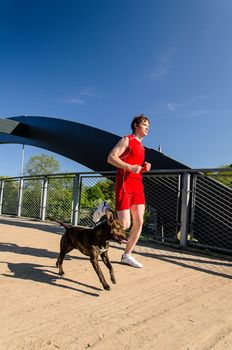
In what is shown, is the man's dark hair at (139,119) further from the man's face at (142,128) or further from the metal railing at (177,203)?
the metal railing at (177,203)

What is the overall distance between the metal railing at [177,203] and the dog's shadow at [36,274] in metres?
0.77

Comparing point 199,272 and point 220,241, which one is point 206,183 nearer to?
point 220,241

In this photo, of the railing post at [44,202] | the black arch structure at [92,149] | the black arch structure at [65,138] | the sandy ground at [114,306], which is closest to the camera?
the sandy ground at [114,306]

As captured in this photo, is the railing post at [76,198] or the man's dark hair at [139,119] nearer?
the man's dark hair at [139,119]

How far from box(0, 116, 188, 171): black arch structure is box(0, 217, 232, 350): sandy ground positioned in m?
7.10

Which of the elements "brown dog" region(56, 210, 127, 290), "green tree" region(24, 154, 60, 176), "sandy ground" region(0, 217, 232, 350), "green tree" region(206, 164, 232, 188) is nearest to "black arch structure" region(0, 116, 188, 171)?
"green tree" region(206, 164, 232, 188)

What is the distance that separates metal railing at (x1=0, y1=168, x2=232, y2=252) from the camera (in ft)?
18.7

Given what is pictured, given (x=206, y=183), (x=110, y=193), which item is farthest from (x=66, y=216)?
(x=206, y=183)

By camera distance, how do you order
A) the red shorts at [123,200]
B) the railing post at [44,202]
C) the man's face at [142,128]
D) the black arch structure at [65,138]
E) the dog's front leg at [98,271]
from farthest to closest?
the black arch structure at [65,138]
the railing post at [44,202]
the man's face at [142,128]
the red shorts at [123,200]
the dog's front leg at [98,271]

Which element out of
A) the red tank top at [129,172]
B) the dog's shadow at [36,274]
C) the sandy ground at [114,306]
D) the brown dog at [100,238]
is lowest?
the sandy ground at [114,306]

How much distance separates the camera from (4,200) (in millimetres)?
12172

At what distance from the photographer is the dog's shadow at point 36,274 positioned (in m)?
2.95

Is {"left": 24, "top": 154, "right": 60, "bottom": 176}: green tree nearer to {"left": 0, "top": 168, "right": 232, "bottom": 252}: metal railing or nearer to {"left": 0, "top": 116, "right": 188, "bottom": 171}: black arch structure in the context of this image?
{"left": 0, "top": 116, "right": 188, "bottom": 171}: black arch structure

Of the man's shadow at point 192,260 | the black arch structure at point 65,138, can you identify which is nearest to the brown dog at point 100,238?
the man's shadow at point 192,260
